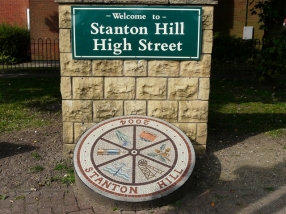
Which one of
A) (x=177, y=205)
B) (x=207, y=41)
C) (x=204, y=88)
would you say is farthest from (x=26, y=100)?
(x=177, y=205)

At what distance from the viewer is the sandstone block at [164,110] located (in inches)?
207

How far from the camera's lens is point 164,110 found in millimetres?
5277

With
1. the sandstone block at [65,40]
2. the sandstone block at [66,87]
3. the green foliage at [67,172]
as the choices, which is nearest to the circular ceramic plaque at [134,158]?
the green foliage at [67,172]

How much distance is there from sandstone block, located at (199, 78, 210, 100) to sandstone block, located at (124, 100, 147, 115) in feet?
→ 2.43

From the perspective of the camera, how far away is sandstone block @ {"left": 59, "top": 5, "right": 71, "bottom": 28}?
495 centimetres

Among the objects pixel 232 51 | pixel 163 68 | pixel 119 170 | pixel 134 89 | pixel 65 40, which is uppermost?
pixel 65 40

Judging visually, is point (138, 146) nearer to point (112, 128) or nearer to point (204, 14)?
point (112, 128)

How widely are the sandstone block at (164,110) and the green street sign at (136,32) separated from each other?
1.97 feet

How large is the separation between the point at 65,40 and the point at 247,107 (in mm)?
4842

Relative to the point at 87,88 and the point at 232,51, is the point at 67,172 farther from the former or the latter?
the point at 232,51

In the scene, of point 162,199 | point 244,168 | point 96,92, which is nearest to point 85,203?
point 162,199

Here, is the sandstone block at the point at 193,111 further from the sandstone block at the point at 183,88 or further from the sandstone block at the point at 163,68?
the sandstone block at the point at 163,68

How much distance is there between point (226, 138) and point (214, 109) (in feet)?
7.33

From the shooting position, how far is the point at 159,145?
4.82 m
